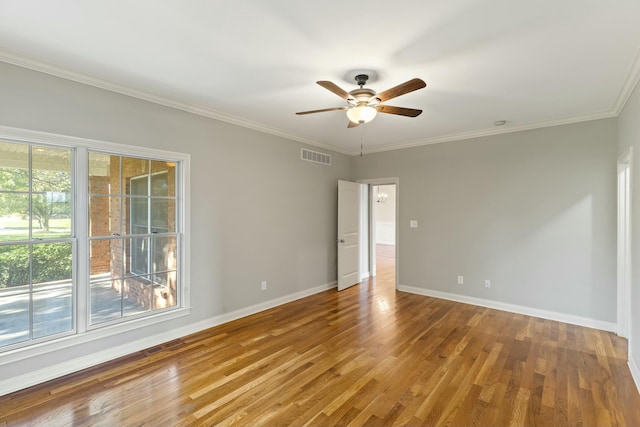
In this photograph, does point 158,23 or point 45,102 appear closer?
point 158,23

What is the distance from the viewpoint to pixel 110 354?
3000mm

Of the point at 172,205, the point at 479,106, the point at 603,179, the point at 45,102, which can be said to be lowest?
the point at 172,205

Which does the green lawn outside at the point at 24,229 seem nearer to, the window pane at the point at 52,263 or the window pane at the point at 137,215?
the window pane at the point at 52,263

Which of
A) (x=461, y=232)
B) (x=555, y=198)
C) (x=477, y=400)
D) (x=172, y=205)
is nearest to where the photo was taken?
(x=477, y=400)

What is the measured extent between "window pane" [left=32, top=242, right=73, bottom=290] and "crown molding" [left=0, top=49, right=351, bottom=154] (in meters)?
1.50

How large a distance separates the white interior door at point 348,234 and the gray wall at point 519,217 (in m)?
0.91

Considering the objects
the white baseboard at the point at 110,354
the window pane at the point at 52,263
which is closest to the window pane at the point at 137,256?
the window pane at the point at 52,263

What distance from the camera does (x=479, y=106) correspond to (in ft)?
11.8

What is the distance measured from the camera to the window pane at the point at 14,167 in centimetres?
249

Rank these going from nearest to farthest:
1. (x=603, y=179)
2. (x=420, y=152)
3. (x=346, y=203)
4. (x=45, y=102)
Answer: (x=45, y=102)
(x=603, y=179)
(x=420, y=152)
(x=346, y=203)

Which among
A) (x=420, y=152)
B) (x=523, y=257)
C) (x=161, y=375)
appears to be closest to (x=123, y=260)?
(x=161, y=375)

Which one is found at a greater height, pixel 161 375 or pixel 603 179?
pixel 603 179

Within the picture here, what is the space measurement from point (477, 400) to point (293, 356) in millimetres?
1657

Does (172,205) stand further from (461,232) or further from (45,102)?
(461,232)
